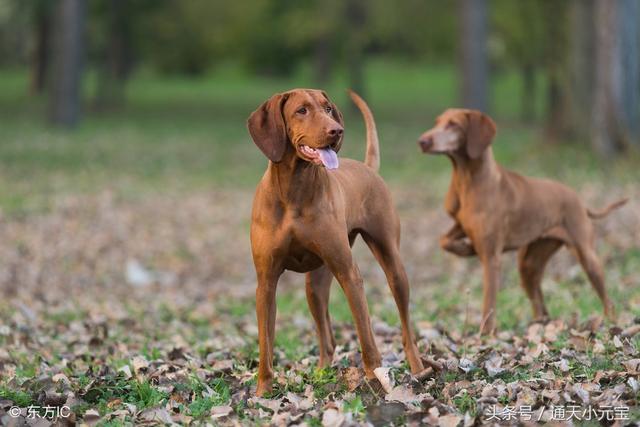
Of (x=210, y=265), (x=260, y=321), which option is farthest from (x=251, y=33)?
(x=260, y=321)

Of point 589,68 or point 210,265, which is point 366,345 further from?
point 589,68

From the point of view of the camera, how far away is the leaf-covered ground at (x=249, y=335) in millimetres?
5520

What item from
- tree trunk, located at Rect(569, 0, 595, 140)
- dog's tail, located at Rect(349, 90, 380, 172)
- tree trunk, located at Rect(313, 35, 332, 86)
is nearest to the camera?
dog's tail, located at Rect(349, 90, 380, 172)

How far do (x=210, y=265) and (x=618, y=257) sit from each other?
5.35 meters

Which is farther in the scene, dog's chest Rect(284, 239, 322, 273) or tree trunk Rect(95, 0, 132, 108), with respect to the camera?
tree trunk Rect(95, 0, 132, 108)

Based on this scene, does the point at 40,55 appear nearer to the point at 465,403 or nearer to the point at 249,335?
the point at 249,335

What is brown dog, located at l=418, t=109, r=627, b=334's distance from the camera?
816 centimetres

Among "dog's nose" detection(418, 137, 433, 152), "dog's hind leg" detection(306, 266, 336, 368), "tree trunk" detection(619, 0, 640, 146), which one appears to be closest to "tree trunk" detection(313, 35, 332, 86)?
"tree trunk" detection(619, 0, 640, 146)

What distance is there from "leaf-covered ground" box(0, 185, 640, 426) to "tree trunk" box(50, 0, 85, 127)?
51.5ft

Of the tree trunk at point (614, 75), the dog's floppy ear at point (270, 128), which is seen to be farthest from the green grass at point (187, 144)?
the dog's floppy ear at point (270, 128)

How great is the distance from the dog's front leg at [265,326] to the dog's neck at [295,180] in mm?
484

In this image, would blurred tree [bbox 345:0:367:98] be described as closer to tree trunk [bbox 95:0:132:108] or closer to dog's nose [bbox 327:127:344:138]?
tree trunk [bbox 95:0:132:108]

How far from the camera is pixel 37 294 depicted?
37.4 feet

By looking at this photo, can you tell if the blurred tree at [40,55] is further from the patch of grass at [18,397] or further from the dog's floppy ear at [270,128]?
the dog's floppy ear at [270,128]
